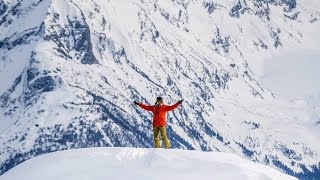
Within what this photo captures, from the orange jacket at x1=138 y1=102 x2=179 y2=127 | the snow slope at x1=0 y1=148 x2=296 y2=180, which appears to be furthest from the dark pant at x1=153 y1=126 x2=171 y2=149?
the snow slope at x1=0 y1=148 x2=296 y2=180

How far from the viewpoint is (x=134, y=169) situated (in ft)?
160

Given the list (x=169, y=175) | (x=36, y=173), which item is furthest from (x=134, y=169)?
(x=36, y=173)

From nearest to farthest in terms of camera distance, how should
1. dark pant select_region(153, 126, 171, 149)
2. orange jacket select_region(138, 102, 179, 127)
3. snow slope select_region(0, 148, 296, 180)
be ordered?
snow slope select_region(0, 148, 296, 180), orange jacket select_region(138, 102, 179, 127), dark pant select_region(153, 126, 171, 149)

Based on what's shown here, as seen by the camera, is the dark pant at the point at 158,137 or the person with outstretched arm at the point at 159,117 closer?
the person with outstretched arm at the point at 159,117

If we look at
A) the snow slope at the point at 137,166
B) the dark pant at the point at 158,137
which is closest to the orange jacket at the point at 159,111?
the dark pant at the point at 158,137

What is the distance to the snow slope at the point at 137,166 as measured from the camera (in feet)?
157

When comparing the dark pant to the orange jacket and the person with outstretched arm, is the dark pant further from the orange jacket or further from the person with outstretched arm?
the orange jacket

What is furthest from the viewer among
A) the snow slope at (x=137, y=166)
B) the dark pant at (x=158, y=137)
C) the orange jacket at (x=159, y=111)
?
the dark pant at (x=158, y=137)

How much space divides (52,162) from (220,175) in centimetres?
919

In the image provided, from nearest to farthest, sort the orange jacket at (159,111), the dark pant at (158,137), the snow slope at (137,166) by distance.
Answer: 1. the snow slope at (137,166)
2. the orange jacket at (159,111)
3. the dark pant at (158,137)

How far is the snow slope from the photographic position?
157 ft

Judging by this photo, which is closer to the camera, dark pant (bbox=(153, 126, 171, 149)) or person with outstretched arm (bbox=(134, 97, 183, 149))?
person with outstretched arm (bbox=(134, 97, 183, 149))

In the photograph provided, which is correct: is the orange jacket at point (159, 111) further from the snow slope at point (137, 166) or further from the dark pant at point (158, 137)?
the snow slope at point (137, 166)

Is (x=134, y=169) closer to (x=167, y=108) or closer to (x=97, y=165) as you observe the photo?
(x=97, y=165)
